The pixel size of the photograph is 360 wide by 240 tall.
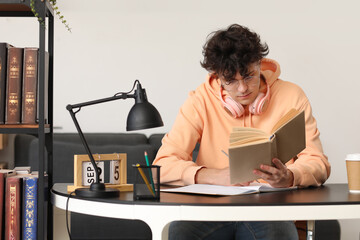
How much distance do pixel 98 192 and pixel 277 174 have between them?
0.54 m

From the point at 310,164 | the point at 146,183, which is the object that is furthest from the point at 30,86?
the point at 310,164

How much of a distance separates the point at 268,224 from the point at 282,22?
217 cm

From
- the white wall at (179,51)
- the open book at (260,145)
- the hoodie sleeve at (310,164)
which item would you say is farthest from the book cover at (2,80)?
the white wall at (179,51)

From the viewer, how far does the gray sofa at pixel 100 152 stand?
2.71 metres

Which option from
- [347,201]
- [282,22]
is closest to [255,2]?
[282,22]

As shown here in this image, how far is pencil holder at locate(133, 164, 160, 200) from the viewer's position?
4.33ft

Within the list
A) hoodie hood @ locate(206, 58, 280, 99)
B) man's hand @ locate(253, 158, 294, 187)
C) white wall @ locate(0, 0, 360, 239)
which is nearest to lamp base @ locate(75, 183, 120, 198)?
man's hand @ locate(253, 158, 294, 187)

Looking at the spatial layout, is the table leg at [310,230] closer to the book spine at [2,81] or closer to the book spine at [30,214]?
the book spine at [30,214]

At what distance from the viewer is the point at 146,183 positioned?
133cm

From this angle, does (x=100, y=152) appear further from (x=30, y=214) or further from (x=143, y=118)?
(x=143, y=118)

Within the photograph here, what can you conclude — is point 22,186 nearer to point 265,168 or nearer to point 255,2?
point 265,168

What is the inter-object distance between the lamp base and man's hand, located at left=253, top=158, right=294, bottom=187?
0.41 meters

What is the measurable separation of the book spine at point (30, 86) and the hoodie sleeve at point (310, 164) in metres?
0.89

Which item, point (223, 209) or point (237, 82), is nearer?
point (223, 209)
